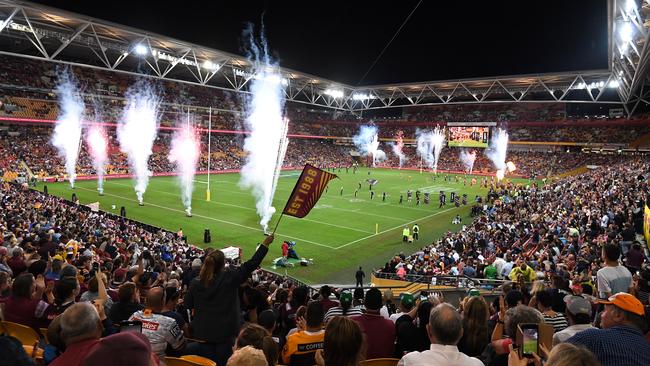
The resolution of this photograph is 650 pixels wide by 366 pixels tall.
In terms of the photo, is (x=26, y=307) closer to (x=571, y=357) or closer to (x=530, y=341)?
(x=530, y=341)

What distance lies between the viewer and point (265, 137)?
30.8m

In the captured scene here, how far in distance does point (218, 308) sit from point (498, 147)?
266 feet

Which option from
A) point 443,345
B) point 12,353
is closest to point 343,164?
point 443,345

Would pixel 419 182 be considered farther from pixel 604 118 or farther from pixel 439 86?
pixel 604 118

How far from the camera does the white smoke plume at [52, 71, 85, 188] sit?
51.5 m

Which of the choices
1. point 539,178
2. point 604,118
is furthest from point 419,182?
point 604,118

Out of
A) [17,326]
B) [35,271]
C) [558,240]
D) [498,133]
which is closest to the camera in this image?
[17,326]

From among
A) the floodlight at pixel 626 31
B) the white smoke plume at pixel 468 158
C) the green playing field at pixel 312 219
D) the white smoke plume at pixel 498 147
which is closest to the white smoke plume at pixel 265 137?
the green playing field at pixel 312 219

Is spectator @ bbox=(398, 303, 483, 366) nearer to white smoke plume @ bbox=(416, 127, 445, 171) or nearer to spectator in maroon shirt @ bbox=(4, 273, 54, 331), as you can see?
spectator in maroon shirt @ bbox=(4, 273, 54, 331)

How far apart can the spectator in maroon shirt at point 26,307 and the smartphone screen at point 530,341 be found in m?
5.34

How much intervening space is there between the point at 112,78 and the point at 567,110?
254 feet

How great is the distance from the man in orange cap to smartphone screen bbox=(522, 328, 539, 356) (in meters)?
0.31

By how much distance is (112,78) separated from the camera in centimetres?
6644

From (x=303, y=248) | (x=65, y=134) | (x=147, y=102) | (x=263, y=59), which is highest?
(x=263, y=59)
